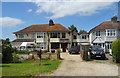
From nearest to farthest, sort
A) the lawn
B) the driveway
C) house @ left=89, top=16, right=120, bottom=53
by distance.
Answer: the lawn → the driveway → house @ left=89, top=16, right=120, bottom=53

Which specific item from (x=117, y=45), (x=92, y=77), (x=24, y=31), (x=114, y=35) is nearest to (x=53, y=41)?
(x=24, y=31)

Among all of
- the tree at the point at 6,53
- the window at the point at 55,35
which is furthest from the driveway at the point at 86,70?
the window at the point at 55,35

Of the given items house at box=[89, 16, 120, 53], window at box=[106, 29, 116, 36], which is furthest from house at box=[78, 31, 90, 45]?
window at box=[106, 29, 116, 36]

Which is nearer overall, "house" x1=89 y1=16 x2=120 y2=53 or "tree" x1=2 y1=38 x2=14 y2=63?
"tree" x1=2 y1=38 x2=14 y2=63

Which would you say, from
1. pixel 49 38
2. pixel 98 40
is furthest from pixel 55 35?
pixel 98 40

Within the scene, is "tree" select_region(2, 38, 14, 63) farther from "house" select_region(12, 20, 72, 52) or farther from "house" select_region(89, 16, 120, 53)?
"house" select_region(89, 16, 120, 53)

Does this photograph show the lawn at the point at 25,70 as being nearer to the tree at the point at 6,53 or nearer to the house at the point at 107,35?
the tree at the point at 6,53

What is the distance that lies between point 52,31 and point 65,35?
397 cm

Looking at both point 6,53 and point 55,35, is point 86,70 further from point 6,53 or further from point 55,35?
point 55,35

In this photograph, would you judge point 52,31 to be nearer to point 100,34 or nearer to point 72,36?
point 72,36

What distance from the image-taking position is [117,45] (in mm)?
14219

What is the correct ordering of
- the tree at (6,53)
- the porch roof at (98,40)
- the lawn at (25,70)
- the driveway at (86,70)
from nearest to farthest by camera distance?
the lawn at (25,70) < the driveway at (86,70) < the tree at (6,53) < the porch roof at (98,40)

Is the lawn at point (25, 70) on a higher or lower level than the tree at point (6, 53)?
lower

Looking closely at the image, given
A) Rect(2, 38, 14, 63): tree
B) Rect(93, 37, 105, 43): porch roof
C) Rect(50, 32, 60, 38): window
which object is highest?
Rect(50, 32, 60, 38): window
